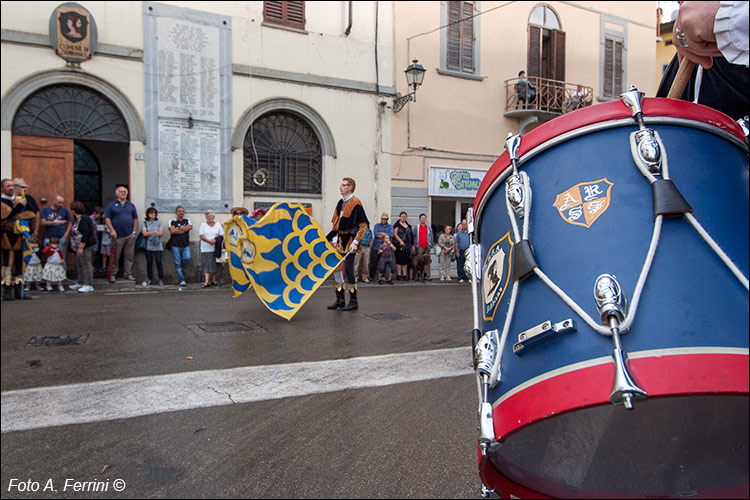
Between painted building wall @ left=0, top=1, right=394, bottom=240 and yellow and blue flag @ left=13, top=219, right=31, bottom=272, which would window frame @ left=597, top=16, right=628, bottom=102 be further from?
yellow and blue flag @ left=13, top=219, right=31, bottom=272

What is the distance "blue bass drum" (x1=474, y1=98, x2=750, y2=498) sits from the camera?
39.2 inches

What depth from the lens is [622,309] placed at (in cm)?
104

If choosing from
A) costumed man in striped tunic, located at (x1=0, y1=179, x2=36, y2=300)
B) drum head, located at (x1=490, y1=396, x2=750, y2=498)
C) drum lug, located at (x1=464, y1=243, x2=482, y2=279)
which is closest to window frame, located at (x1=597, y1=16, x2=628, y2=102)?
drum lug, located at (x1=464, y1=243, x2=482, y2=279)

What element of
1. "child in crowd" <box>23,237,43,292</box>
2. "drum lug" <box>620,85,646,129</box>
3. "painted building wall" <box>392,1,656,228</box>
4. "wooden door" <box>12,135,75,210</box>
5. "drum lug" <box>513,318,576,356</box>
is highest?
"painted building wall" <box>392,1,656,228</box>

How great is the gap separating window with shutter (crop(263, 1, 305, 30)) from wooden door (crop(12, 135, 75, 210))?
4293 mm

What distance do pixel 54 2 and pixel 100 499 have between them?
917 cm

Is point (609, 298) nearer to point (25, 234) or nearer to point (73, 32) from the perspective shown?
point (25, 234)

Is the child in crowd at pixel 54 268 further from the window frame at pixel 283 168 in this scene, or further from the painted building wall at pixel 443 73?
the painted building wall at pixel 443 73

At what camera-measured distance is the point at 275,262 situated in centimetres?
581

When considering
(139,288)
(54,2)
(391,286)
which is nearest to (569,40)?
(391,286)

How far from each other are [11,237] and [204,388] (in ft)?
17.0

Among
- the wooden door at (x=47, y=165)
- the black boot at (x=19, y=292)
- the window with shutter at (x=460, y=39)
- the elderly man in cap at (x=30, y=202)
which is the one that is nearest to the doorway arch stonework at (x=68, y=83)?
the wooden door at (x=47, y=165)

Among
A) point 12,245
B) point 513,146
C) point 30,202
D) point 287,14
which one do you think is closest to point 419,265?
point 30,202

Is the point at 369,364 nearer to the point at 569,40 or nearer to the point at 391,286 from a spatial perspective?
the point at 569,40
